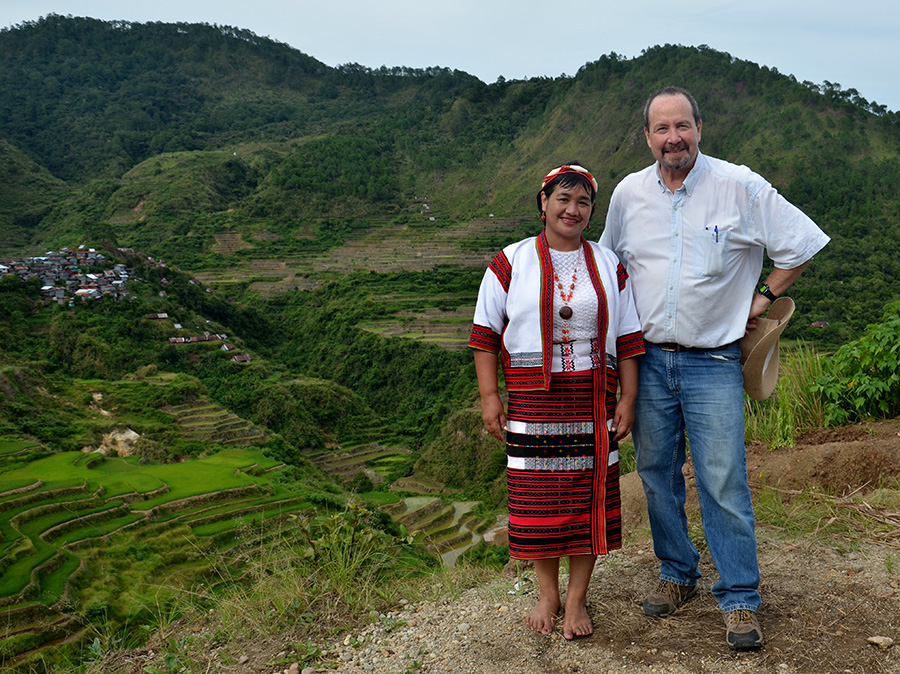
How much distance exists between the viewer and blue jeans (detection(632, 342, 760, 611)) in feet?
6.65

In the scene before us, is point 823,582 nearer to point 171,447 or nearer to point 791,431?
point 791,431

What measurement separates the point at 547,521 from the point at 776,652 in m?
0.72

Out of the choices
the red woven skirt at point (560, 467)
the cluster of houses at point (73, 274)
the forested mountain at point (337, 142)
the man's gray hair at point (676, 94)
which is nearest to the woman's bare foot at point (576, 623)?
the red woven skirt at point (560, 467)

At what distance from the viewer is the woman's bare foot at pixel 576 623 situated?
81.9 inches

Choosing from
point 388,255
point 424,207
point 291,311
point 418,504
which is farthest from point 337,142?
point 418,504

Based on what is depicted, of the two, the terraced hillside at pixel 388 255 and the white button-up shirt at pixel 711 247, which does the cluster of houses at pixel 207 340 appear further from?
the white button-up shirt at pixel 711 247

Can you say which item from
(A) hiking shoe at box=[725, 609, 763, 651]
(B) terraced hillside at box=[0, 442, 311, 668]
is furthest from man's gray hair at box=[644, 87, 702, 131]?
(B) terraced hillside at box=[0, 442, 311, 668]

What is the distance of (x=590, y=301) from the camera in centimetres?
207

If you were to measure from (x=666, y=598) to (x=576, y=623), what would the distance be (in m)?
0.34

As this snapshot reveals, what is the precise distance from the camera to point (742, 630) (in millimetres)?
1933

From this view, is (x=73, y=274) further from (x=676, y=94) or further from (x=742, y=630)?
(x=742, y=630)

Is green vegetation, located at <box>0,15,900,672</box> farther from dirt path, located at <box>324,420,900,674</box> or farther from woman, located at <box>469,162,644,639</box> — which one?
woman, located at <box>469,162,644,639</box>

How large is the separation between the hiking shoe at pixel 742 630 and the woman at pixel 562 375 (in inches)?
15.1

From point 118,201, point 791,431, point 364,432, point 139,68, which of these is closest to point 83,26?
point 139,68
